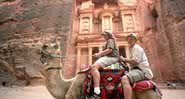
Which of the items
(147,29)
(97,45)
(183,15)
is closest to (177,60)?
(183,15)

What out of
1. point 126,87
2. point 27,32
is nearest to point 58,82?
point 126,87

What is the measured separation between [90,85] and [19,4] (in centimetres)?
1242

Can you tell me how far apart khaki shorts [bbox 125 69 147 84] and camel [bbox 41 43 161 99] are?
0.80 ft

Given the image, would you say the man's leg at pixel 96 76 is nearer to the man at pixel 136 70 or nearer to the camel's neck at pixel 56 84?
the man at pixel 136 70

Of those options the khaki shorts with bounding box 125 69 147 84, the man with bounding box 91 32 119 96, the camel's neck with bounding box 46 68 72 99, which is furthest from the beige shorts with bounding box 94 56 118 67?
the camel's neck with bounding box 46 68 72 99

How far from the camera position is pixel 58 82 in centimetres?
333

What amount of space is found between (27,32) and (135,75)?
387 inches

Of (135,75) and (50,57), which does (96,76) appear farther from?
(50,57)

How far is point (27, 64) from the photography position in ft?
30.9

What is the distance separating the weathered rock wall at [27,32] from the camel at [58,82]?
5416mm

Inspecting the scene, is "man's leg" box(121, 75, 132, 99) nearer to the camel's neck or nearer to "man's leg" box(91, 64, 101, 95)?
"man's leg" box(91, 64, 101, 95)

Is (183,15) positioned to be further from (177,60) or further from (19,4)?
(19,4)

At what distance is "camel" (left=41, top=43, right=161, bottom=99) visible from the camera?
3.11m

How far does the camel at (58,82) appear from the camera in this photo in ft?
10.2
